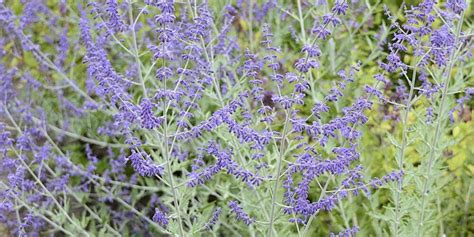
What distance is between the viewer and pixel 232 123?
3004mm

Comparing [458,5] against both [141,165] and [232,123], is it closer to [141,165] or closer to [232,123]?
[232,123]

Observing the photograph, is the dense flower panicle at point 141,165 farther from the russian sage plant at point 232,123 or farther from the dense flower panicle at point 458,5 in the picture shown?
the dense flower panicle at point 458,5

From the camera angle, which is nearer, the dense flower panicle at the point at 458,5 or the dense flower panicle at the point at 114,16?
the dense flower panicle at the point at 114,16

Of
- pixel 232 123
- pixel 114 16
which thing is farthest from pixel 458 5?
pixel 114 16

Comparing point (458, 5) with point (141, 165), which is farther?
point (458, 5)

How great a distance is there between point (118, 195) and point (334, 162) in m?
2.34

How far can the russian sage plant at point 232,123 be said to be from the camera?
304 cm

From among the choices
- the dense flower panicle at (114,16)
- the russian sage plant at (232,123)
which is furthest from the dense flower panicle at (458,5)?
the dense flower panicle at (114,16)

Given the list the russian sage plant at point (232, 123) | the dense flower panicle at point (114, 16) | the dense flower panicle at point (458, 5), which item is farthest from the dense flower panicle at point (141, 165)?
the dense flower panicle at point (458, 5)

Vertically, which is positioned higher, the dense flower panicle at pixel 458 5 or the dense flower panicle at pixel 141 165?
the dense flower panicle at pixel 458 5

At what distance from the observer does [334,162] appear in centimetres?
301

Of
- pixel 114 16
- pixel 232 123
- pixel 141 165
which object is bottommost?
pixel 141 165

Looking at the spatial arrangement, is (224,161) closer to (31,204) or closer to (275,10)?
(31,204)

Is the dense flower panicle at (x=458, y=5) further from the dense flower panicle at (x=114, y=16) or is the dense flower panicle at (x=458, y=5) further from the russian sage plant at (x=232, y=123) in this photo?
the dense flower panicle at (x=114, y=16)
